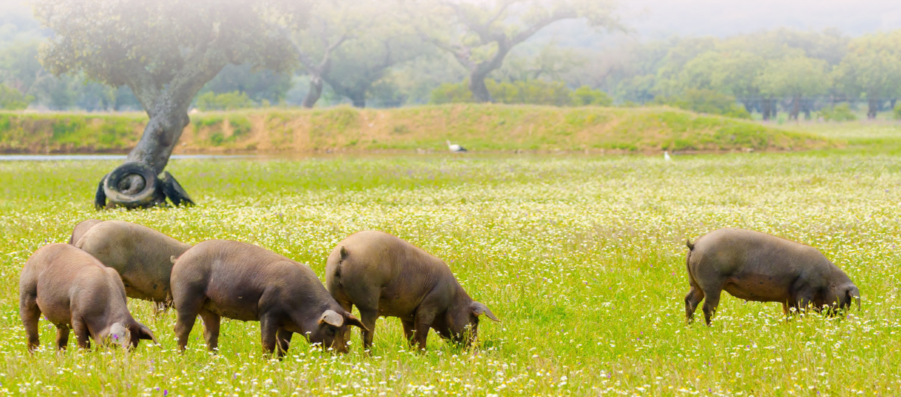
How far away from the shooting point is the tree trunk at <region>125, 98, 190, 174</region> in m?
29.0

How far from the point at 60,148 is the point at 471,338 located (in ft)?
196

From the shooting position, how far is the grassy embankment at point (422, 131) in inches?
2216

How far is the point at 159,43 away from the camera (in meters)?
29.9

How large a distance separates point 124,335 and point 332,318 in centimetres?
171

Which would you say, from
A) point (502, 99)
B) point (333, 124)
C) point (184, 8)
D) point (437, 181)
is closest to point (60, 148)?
point (333, 124)

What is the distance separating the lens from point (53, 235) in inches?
575

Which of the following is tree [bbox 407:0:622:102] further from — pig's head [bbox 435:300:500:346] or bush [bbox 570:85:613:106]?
pig's head [bbox 435:300:500:346]

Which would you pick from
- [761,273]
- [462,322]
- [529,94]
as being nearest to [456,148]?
[529,94]

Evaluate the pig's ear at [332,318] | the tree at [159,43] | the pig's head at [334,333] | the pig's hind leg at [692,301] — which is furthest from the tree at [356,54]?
the pig's ear at [332,318]

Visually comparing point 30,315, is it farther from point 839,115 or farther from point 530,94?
point 839,115

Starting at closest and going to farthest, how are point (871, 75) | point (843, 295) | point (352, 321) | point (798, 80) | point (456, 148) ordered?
point (352, 321) → point (843, 295) → point (456, 148) → point (798, 80) → point (871, 75)

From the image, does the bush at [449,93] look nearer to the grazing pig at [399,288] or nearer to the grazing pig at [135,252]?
the grazing pig at [135,252]

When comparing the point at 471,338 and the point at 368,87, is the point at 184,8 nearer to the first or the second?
the point at 471,338

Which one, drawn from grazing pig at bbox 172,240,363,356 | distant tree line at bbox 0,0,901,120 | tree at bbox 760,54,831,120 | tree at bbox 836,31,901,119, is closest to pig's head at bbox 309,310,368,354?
grazing pig at bbox 172,240,363,356
